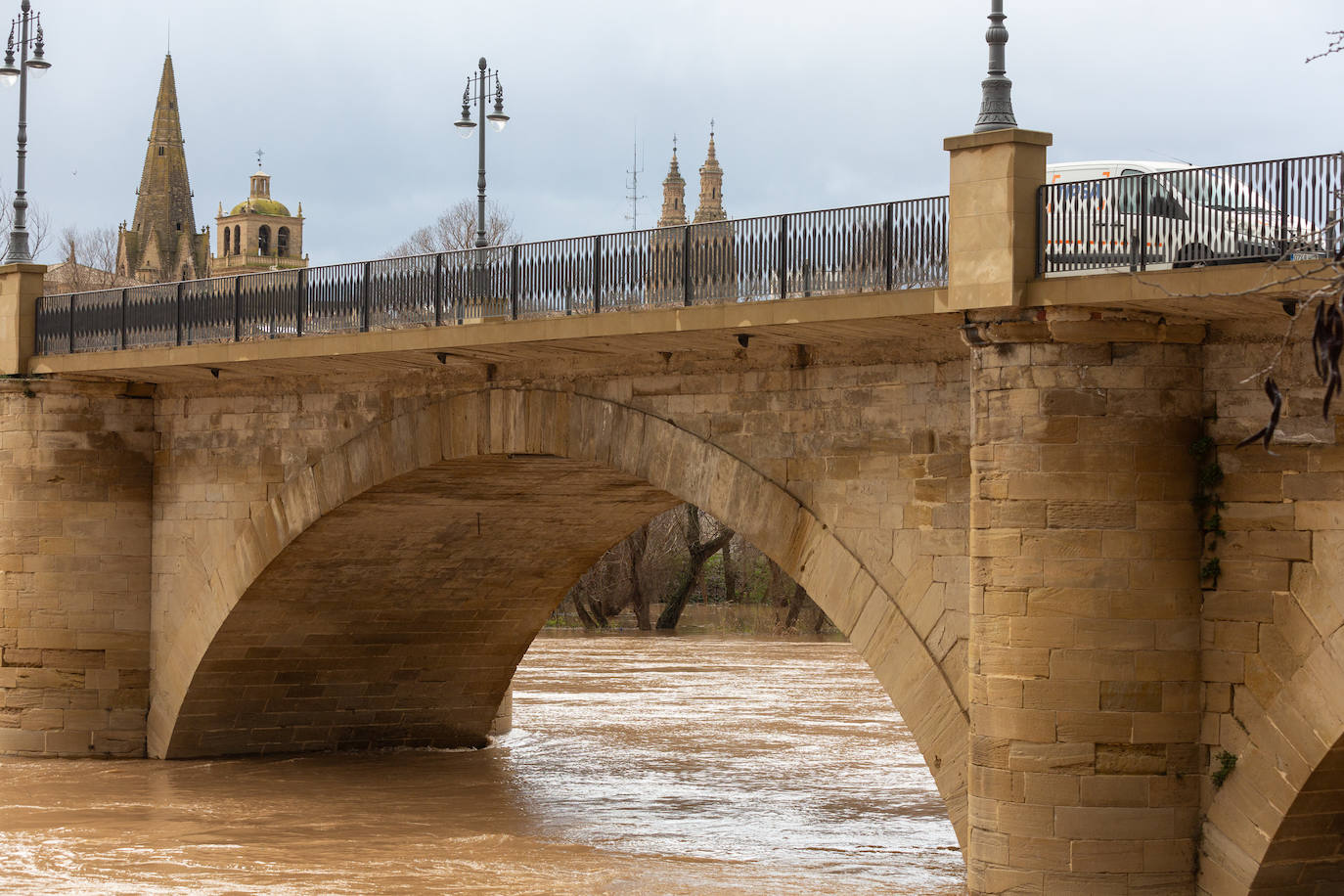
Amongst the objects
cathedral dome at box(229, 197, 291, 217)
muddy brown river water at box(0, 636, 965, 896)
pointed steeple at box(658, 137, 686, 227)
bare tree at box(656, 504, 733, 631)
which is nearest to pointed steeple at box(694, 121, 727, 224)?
pointed steeple at box(658, 137, 686, 227)

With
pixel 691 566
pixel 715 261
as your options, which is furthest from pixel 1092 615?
pixel 691 566

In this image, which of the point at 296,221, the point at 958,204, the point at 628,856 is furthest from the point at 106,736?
the point at 296,221

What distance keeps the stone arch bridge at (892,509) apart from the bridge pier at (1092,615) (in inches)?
0.8

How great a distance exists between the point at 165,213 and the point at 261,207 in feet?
13.9

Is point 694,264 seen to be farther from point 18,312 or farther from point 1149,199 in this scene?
point 18,312

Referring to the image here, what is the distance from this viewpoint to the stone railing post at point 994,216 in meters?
12.3

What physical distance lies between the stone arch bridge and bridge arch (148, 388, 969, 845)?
39mm

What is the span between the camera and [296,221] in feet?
280

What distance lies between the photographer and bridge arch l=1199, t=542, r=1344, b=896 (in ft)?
36.9

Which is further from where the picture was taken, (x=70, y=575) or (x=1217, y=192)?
(x=70, y=575)

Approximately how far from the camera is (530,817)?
63.8 ft

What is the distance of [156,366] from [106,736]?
4488 mm

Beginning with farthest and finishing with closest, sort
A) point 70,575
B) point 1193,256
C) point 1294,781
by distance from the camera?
1. point 70,575
2. point 1193,256
3. point 1294,781

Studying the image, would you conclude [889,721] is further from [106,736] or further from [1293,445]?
[1293,445]
